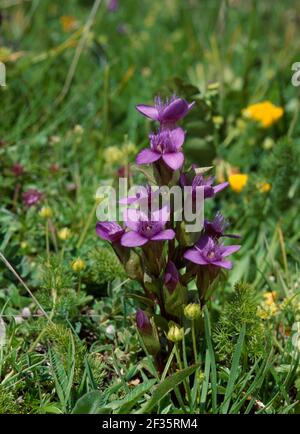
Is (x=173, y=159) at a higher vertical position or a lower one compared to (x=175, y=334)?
higher

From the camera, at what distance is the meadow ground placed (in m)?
1.44

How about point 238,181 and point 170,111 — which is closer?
point 170,111

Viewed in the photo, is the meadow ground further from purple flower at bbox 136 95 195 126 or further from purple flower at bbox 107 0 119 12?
purple flower at bbox 136 95 195 126

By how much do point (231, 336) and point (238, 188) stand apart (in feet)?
2.62

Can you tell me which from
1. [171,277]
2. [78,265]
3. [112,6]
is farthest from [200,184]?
[112,6]

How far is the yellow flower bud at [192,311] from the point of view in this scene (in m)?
1.35

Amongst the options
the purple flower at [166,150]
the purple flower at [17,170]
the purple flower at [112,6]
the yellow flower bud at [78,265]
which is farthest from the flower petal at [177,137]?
the purple flower at [112,6]

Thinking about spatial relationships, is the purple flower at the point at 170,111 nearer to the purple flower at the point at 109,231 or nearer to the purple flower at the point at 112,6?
the purple flower at the point at 109,231

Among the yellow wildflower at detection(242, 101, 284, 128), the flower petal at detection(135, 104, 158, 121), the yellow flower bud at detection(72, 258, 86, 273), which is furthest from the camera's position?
the yellow wildflower at detection(242, 101, 284, 128)

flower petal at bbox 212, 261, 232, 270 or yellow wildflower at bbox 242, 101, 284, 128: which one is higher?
yellow wildflower at bbox 242, 101, 284, 128

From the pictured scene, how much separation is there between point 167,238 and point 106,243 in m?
0.58

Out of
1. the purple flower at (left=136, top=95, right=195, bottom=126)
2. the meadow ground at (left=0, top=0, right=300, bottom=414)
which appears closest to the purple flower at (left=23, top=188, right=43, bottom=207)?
the meadow ground at (left=0, top=0, right=300, bottom=414)

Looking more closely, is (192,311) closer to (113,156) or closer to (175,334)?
(175,334)

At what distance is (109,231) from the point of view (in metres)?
1.43
